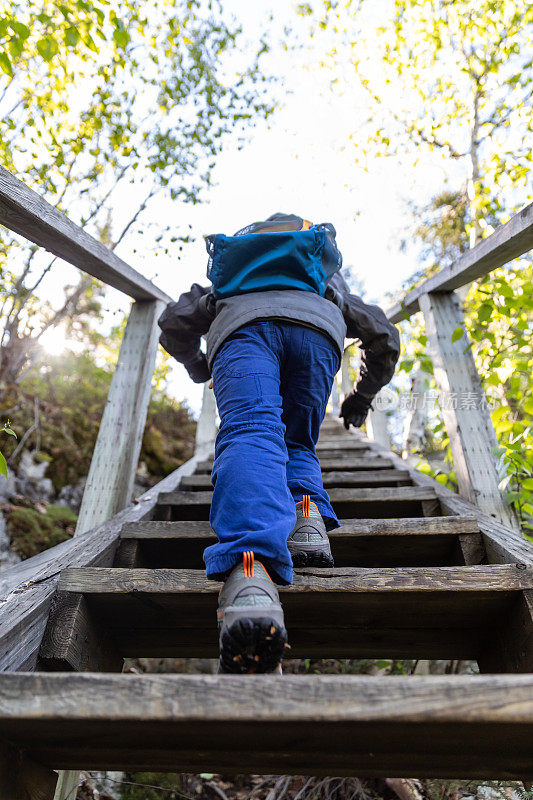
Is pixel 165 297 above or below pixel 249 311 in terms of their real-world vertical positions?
above

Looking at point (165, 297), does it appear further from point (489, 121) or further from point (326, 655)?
point (489, 121)

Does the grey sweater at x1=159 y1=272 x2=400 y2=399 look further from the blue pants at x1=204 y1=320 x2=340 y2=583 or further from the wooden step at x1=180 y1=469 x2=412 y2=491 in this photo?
the wooden step at x1=180 y1=469 x2=412 y2=491

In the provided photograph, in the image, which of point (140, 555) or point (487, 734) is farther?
point (140, 555)

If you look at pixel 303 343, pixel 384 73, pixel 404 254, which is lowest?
pixel 303 343

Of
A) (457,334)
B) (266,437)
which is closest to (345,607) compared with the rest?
(266,437)

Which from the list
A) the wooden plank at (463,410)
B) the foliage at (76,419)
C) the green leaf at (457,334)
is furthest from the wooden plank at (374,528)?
the foliage at (76,419)

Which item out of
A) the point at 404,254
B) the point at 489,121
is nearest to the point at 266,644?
the point at 489,121

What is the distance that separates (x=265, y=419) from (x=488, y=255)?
4.93 ft

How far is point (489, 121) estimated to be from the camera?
5.84 metres

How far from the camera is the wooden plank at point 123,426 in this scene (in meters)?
2.30

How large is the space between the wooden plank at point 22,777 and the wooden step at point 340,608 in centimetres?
25

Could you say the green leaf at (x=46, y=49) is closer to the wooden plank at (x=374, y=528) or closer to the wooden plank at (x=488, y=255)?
the wooden plank at (x=488, y=255)

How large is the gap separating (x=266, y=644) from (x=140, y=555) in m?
1.05

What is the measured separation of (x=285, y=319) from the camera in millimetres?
1643
